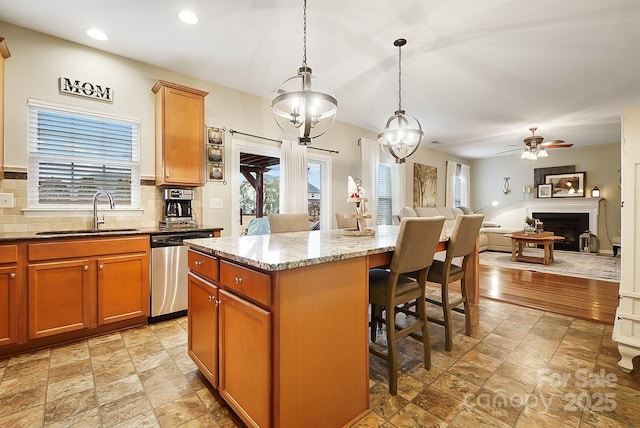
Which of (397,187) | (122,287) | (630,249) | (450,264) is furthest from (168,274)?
(397,187)

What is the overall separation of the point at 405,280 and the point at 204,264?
1.31 m

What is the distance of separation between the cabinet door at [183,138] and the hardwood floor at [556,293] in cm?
375

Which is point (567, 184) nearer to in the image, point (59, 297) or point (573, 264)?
point (573, 264)

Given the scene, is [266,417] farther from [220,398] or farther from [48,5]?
[48,5]

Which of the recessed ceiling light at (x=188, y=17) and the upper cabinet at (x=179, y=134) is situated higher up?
the recessed ceiling light at (x=188, y=17)

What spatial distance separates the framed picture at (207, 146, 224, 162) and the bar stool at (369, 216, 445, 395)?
8.45ft

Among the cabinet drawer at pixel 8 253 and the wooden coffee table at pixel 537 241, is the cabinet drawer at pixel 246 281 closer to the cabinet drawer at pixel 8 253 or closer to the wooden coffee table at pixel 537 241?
the cabinet drawer at pixel 8 253

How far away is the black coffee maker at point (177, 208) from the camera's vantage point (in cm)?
325

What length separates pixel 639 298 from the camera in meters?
1.93

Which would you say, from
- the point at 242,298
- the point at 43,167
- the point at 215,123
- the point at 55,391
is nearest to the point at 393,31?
the point at 215,123

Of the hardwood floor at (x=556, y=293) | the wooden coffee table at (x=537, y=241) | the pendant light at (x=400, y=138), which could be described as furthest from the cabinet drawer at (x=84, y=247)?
the wooden coffee table at (x=537, y=241)

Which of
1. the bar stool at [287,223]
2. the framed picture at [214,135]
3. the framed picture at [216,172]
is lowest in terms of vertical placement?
the bar stool at [287,223]

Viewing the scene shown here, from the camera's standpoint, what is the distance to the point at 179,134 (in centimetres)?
320

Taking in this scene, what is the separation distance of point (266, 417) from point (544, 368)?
193cm
